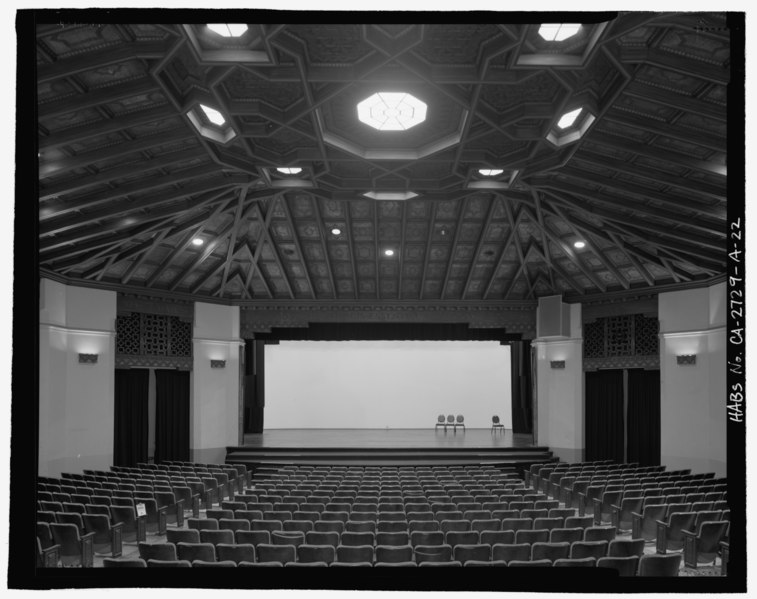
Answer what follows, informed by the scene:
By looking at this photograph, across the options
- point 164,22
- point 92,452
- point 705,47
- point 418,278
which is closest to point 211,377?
point 92,452

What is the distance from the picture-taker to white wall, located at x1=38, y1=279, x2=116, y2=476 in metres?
16.0

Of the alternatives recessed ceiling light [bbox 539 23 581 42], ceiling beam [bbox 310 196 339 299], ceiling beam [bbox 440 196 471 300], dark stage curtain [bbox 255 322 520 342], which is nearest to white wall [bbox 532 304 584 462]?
dark stage curtain [bbox 255 322 520 342]

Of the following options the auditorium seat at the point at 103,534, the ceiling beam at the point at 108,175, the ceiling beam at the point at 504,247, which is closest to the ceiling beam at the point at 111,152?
the ceiling beam at the point at 108,175

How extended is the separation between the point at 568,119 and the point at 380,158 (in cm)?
353

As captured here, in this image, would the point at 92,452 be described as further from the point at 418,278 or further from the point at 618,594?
the point at 618,594

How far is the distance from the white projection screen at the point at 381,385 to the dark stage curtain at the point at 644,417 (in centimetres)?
688

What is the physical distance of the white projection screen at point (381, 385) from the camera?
85.9 ft

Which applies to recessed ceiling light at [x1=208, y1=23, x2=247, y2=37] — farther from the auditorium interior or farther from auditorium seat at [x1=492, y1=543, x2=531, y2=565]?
auditorium seat at [x1=492, y1=543, x2=531, y2=565]

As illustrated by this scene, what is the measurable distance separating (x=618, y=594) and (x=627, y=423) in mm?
14782

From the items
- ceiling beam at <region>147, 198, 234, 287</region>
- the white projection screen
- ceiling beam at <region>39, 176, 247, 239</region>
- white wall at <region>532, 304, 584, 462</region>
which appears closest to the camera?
ceiling beam at <region>39, 176, 247, 239</region>

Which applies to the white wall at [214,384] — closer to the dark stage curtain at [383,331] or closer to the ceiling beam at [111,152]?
the dark stage curtain at [383,331]

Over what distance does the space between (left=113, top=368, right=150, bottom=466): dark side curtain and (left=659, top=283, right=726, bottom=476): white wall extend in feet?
52.0

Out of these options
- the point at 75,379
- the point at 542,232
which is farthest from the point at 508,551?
the point at 75,379

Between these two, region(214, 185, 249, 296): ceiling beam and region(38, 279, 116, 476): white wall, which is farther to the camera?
region(38, 279, 116, 476): white wall
